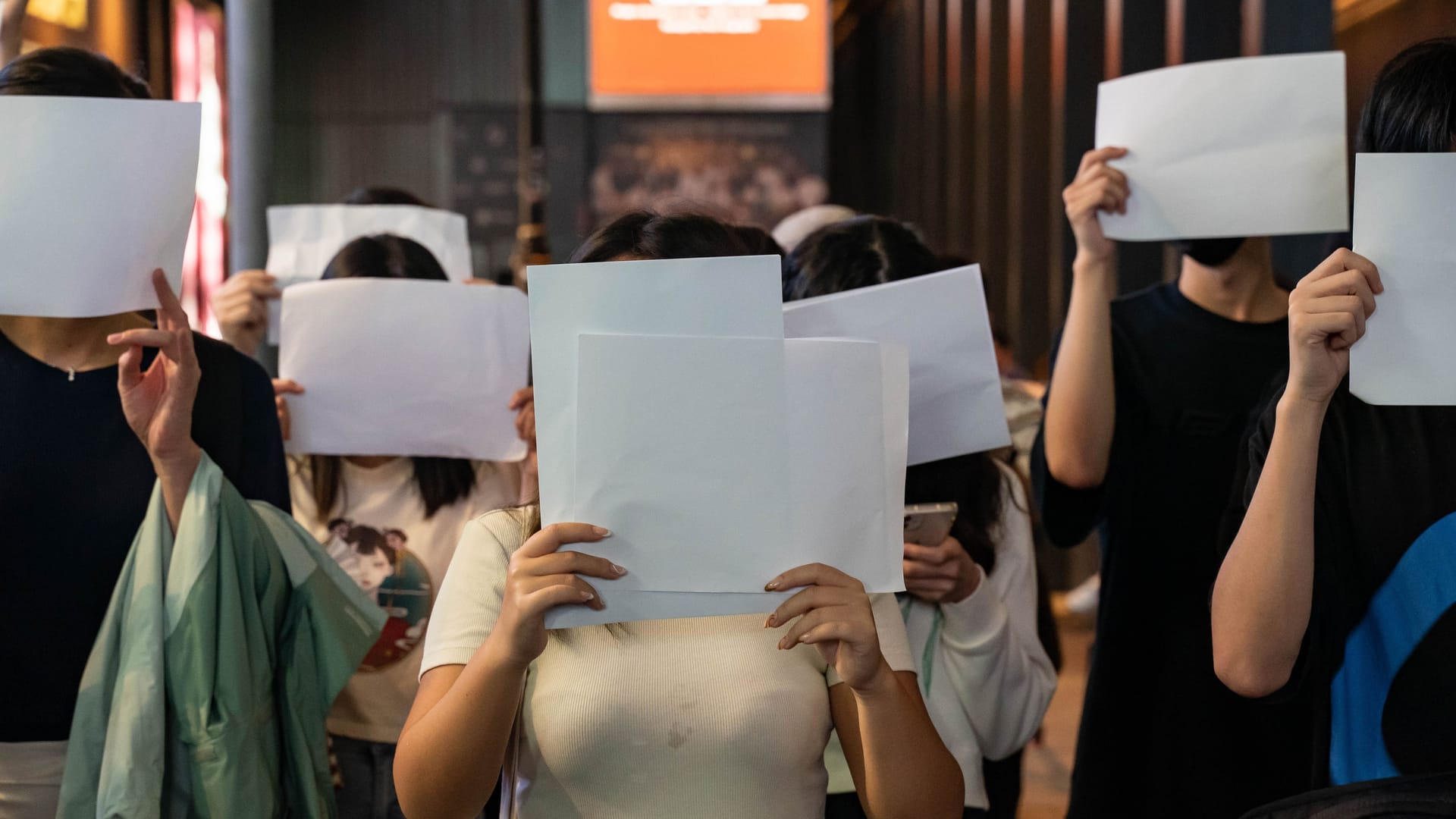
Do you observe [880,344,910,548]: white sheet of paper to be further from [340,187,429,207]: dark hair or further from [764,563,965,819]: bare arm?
[340,187,429,207]: dark hair

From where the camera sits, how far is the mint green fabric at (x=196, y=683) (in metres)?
1.55

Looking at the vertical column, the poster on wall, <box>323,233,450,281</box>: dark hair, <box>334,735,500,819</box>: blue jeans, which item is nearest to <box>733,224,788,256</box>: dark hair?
<box>323,233,450,281</box>: dark hair

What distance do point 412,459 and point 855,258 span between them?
874 millimetres

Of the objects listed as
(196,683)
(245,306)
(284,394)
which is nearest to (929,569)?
(196,683)

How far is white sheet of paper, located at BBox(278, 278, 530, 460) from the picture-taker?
6.96 ft

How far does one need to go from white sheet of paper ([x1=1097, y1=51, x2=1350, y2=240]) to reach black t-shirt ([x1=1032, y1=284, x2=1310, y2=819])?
Answer: 0.78 feet

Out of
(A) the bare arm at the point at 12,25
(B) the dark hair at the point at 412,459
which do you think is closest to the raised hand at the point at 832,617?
(B) the dark hair at the point at 412,459

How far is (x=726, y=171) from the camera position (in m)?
8.20

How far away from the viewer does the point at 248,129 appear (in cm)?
288

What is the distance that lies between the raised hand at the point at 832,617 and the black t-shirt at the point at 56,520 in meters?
0.93

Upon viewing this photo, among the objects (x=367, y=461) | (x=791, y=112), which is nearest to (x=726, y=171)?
(x=791, y=112)

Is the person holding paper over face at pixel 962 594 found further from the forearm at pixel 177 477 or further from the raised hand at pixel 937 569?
the forearm at pixel 177 477

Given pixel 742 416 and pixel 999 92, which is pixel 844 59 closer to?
pixel 999 92

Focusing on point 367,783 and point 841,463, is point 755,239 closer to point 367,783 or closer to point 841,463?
point 841,463
